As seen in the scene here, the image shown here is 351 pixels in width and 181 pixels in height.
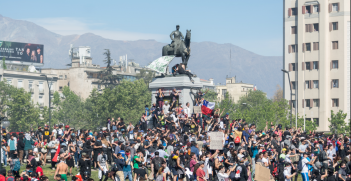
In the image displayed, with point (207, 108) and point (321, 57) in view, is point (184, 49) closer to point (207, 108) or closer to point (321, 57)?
point (207, 108)

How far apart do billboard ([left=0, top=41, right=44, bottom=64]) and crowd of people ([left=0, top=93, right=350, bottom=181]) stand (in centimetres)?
9357

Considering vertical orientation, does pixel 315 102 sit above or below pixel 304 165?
above

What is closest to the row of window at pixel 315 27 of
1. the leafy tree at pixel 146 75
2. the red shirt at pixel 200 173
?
the leafy tree at pixel 146 75

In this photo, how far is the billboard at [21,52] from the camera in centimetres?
11750

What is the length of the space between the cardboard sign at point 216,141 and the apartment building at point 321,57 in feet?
198

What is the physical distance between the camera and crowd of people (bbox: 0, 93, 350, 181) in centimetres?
1830

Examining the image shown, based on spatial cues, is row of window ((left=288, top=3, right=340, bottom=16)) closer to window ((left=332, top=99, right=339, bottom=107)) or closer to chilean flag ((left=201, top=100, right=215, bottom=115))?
window ((left=332, top=99, right=339, bottom=107))

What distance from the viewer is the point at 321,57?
258 feet

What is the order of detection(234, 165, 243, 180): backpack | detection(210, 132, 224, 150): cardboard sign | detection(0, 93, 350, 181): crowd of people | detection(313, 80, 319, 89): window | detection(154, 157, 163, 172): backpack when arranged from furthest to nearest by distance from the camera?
detection(313, 80, 319, 89): window < detection(210, 132, 224, 150): cardboard sign < detection(154, 157, 163, 172): backpack < detection(0, 93, 350, 181): crowd of people < detection(234, 165, 243, 180): backpack

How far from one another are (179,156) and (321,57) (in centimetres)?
6314

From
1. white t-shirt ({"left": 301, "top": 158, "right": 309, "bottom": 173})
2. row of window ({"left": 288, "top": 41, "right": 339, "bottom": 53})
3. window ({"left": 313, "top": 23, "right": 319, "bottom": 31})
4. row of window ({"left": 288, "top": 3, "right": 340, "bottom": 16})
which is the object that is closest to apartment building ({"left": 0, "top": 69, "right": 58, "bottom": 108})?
row of window ({"left": 288, "top": 41, "right": 339, "bottom": 53})

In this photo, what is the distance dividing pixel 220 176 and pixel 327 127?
65.0 metres

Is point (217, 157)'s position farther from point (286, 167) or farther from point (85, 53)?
point (85, 53)

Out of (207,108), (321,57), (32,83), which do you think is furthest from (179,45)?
(32,83)
